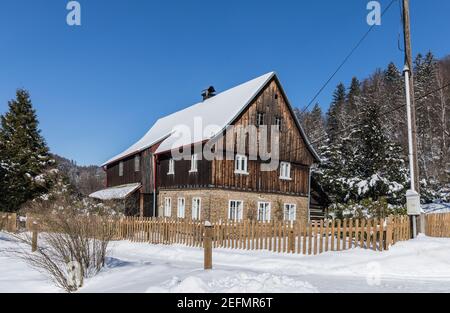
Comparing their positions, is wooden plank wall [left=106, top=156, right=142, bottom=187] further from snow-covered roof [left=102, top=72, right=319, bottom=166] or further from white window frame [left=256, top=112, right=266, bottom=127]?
white window frame [left=256, top=112, right=266, bottom=127]

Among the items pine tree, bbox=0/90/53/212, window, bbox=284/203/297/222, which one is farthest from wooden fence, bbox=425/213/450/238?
pine tree, bbox=0/90/53/212

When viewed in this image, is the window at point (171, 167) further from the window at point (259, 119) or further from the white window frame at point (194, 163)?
the window at point (259, 119)

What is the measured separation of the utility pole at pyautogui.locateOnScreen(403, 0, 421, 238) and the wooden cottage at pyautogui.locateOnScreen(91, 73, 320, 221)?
11.5m

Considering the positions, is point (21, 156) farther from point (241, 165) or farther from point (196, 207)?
point (241, 165)

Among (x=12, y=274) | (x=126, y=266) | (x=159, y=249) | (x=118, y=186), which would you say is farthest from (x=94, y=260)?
(x=118, y=186)

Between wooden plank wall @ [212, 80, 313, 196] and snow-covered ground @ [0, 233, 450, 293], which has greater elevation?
wooden plank wall @ [212, 80, 313, 196]

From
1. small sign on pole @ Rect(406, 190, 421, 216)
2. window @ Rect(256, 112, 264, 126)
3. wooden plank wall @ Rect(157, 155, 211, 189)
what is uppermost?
window @ Rect(256, 112, 264, 126)

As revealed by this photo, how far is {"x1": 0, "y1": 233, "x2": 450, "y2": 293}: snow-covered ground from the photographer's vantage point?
669 cm

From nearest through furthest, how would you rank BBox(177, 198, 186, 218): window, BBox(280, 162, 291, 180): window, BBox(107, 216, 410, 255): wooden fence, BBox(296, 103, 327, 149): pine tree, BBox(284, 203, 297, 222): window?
BBox(107, 216, 410, 255): wooden fence < BBox(177, 198, 186, 218): window < BBox(284, 203, 297, 222): window < BBox(280, 162, 291, 180): window < BBox(296, 103, 327, 149): pine tree

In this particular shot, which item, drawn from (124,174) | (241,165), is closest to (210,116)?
(241,165)

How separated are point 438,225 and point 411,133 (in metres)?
4.67

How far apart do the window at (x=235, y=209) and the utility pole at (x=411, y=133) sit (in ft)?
40.0
